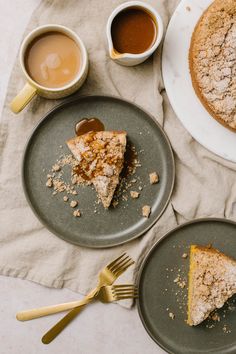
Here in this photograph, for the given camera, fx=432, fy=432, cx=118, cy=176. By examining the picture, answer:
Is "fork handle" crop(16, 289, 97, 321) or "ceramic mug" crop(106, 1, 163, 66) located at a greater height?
"ceramic mug" crop(106, 1, 163, 66)

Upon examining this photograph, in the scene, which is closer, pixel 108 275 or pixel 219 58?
pixel 219 58

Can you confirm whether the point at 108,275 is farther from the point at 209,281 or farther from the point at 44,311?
the point at 209,281

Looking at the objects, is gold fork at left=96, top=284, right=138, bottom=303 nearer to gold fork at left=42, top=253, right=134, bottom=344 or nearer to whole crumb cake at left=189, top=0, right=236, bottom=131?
gold fork at left=42, top=253, right=134, bottom=344

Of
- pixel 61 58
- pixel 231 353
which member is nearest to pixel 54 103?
pixel 61 58

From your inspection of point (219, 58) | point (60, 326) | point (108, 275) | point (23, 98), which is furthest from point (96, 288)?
point (219, 58)

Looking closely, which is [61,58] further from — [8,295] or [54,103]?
[8,295]

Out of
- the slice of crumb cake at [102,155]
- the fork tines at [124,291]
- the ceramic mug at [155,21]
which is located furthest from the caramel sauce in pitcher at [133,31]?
the fork tines at [124,291]

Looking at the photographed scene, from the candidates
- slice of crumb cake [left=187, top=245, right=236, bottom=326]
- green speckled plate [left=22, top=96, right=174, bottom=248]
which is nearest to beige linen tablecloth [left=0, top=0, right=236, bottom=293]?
green speckled plate [left=22, top=96, right=174, bottom=248]
